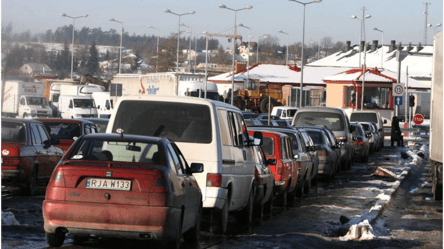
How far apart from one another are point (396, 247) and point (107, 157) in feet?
14.0

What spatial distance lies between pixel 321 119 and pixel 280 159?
1434 centimetres

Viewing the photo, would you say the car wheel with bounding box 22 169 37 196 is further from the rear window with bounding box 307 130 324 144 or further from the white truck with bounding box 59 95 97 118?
the white truck with bounding box 59 95 97 118

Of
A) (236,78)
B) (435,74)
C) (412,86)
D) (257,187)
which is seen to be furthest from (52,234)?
(236,78)

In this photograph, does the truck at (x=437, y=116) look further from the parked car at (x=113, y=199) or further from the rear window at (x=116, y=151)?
the parked car at (x=113, y=199)

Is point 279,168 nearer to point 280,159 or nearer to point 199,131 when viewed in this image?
point 280,159

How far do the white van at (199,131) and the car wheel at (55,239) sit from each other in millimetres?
2091

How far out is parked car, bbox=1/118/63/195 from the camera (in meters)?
16.0

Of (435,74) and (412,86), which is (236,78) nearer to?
(412,86)

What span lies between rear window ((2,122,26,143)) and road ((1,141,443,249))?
100 cm

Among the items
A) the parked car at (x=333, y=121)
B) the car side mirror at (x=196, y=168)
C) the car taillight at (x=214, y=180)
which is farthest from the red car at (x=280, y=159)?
the parked car at (x=333, y=121)

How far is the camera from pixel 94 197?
30.0 ft

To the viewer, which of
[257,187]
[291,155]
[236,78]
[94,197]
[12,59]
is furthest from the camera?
[236,78]

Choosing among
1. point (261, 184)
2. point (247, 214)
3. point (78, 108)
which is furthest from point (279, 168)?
point (78, 108)

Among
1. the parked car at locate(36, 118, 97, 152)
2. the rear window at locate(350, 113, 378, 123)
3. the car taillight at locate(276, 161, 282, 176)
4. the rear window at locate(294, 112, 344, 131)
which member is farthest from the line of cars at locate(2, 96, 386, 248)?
the rear window at locate(350, 113, 378, 123)
